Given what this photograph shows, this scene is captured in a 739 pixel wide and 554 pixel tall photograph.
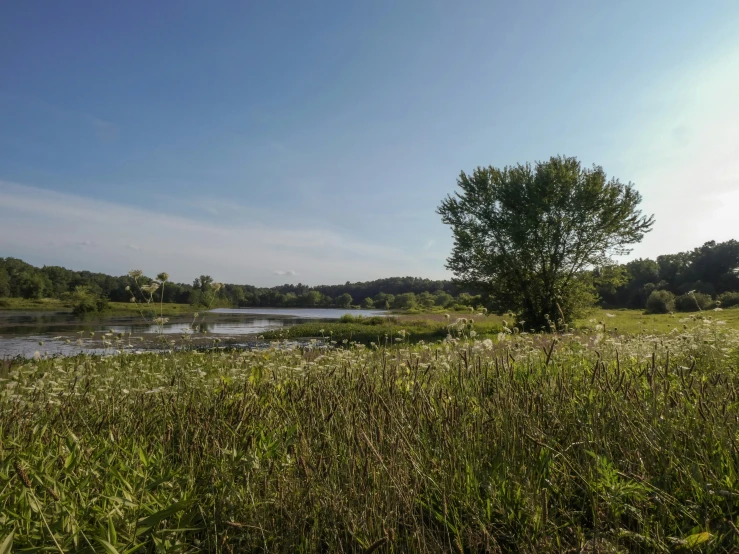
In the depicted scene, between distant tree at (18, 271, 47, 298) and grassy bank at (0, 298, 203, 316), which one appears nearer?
grassy bank at (0, 298, 203, 316)

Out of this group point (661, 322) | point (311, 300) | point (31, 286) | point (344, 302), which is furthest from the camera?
point (344, 302)

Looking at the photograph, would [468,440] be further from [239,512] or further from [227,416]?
[227,416]

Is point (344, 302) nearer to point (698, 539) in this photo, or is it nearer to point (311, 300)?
point (311, 300)

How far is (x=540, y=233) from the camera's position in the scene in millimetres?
23500

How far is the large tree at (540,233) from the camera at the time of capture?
75.3 ft

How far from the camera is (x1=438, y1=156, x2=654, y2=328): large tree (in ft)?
75.3

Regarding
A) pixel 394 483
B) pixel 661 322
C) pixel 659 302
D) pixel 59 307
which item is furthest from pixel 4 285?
pixel 659 302

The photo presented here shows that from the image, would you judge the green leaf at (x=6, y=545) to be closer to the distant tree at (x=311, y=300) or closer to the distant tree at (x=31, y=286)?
the distant tree at (x=31, y=286)

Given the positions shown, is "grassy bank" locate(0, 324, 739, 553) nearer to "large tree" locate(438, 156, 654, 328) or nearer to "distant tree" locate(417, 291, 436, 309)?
"large tree" locate(438, 156, 654, 328)

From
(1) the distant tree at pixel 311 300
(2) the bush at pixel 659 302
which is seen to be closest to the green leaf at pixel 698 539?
(2) the bush at pixel 659 302

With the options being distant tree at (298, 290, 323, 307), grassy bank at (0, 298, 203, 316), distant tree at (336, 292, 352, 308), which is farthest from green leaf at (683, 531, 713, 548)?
distant tree at (298, 290, 323, 307)

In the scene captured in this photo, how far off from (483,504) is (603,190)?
25.2 m

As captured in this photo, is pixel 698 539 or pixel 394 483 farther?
pixel 394 483

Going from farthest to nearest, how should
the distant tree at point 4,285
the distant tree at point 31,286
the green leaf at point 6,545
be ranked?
the distant tree at point 31,286
the distant tree at point 4,285
the green leaf at point 6,545
